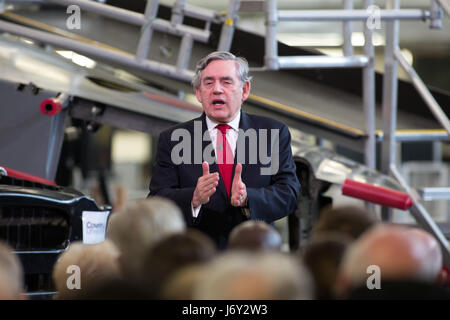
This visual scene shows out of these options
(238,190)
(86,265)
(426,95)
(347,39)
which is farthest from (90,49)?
(86,265)

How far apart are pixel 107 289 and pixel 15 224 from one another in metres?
0.95

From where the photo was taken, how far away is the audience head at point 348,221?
53 centimetres

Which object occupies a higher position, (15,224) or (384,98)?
(384,98)

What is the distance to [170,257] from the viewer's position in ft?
1.49

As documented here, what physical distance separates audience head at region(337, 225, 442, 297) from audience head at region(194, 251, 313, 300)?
1.1 inches

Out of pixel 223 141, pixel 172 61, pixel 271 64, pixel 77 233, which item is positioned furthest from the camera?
pixel 172 61

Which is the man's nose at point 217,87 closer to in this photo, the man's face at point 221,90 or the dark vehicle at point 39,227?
the man's face at point 221,90

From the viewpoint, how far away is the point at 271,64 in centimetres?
220

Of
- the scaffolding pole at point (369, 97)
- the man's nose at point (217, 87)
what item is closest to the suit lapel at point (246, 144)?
the man's nose at point (217, 87)

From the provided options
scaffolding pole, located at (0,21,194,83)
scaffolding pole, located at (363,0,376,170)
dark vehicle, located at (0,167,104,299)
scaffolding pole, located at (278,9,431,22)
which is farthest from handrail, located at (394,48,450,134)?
dark vehicle, located at (0,167,104,299)

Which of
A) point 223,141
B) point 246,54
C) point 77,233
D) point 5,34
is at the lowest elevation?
point 77,233

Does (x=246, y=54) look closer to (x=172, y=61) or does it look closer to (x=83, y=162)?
(x=172, y=61)

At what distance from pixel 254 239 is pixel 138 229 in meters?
0.09

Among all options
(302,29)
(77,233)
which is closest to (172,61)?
(77,233)
